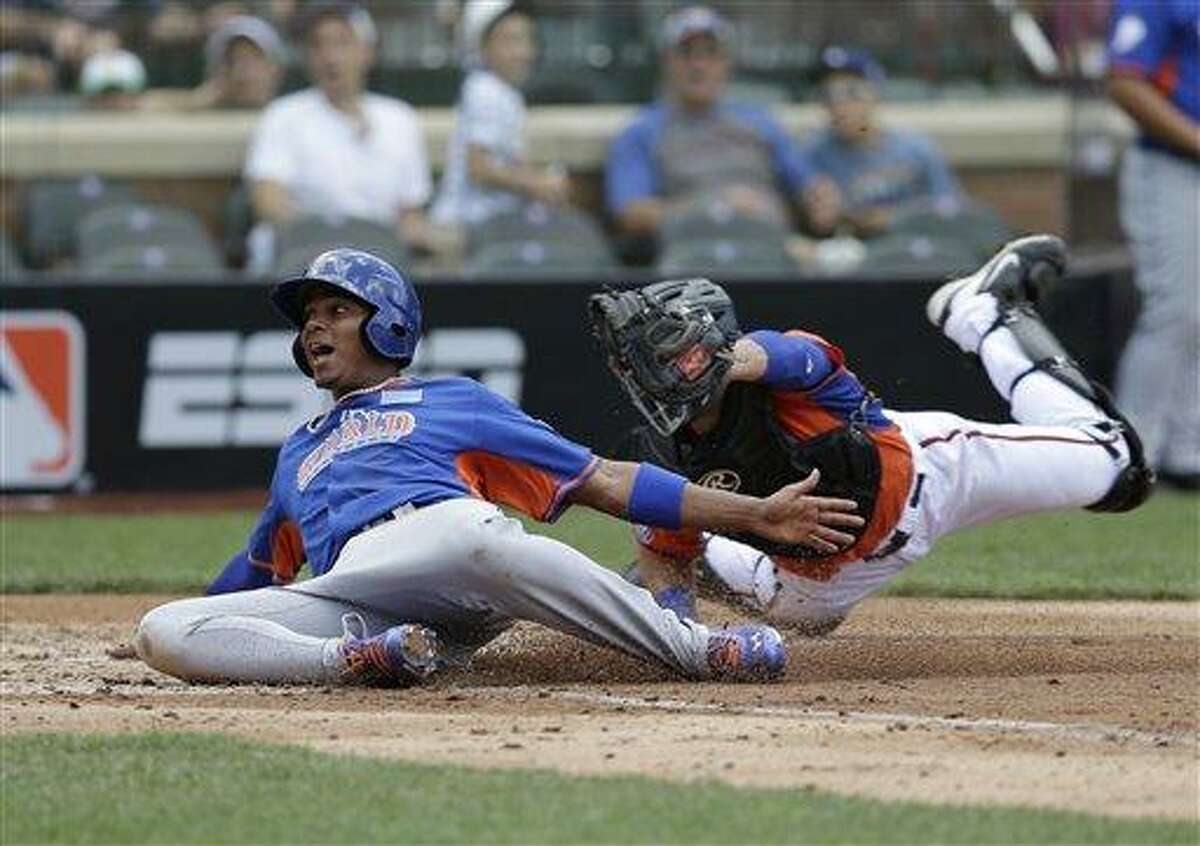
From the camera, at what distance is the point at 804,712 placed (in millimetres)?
6195

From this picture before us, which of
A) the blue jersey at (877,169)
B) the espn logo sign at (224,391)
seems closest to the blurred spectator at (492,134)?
the espn logo sign at (224,391)

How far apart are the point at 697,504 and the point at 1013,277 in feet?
7.46

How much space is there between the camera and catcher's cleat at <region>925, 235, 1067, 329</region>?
8367 millimetres

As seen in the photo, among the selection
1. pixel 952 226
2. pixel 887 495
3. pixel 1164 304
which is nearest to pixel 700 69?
pixel 952 226

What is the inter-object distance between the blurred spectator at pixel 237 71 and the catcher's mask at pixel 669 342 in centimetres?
646

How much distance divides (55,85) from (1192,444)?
5596mm

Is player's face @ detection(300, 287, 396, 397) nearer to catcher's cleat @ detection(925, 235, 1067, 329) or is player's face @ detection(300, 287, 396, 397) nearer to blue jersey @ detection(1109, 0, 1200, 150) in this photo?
catcher's cleat @ detection(925, 235, 1067, 329)

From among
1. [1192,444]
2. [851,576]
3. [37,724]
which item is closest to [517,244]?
[1192,444]

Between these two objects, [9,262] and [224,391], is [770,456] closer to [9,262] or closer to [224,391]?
[224,391]

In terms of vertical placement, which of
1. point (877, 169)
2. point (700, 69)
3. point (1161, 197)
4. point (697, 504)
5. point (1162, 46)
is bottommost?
point (877, 169)

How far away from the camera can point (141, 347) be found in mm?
12094

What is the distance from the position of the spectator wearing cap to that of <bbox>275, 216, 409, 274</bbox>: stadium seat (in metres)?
2.28

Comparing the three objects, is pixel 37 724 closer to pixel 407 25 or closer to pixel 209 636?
pixel 209 636

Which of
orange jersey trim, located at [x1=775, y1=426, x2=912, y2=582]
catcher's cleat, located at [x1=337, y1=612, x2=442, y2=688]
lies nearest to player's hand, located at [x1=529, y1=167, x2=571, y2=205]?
orange jersey trim, located at [x1=775, y1=426, x2=912, y2=582]
